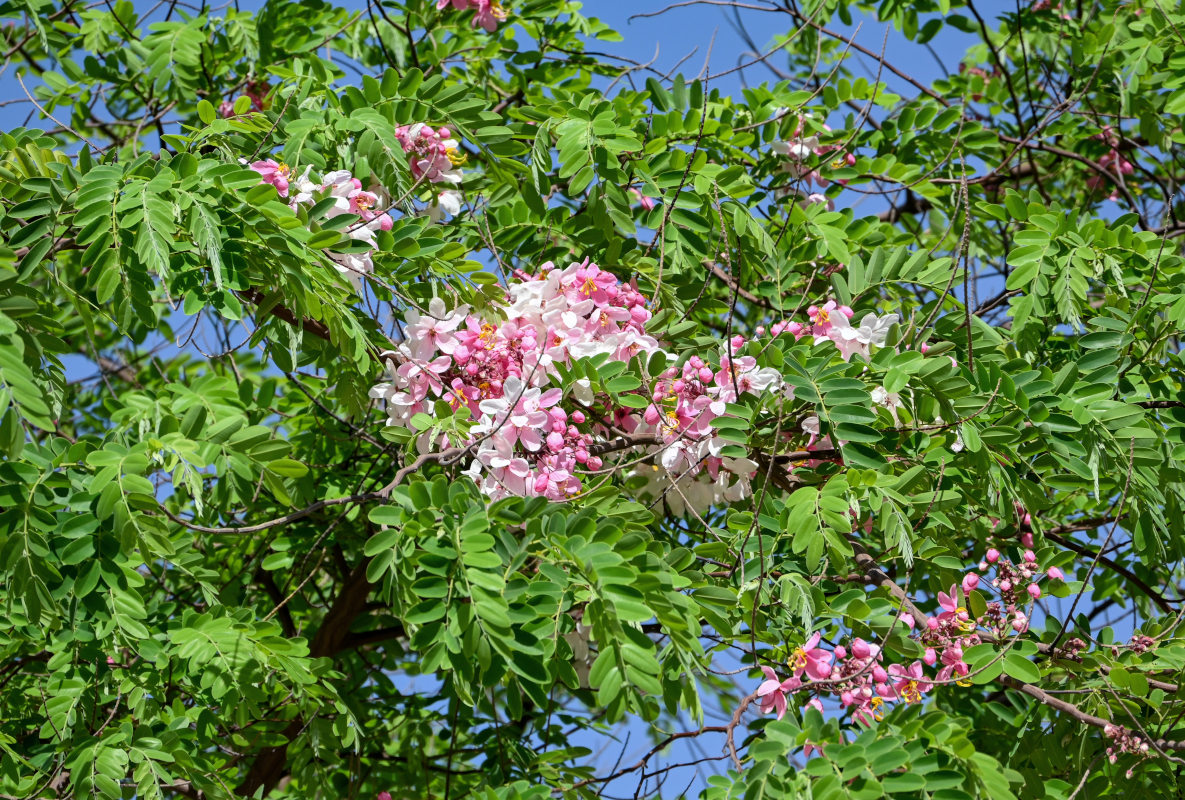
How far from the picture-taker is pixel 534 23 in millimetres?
3963

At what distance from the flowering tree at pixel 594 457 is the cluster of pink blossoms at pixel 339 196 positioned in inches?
0.4

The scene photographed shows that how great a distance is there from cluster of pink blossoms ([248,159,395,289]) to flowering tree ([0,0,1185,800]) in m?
0.01

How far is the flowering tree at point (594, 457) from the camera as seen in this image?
1974mm

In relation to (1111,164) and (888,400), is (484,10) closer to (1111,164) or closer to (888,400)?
(888,400)

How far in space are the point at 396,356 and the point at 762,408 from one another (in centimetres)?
86

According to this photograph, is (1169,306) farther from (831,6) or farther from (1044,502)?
(831,6)

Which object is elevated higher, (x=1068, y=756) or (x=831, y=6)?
(x=831, y=6)

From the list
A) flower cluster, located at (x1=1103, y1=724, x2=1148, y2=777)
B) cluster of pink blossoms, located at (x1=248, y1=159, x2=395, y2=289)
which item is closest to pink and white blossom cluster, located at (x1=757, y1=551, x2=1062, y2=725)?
flower cluster, located at (x1=1103, y1=724, x2=1148, y2=777)

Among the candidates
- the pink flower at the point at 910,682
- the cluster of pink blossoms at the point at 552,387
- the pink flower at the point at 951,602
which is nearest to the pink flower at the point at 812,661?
the pink flower at the point at 910,682

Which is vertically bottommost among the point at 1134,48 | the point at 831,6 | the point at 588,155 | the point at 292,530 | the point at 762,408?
the point at 762,408

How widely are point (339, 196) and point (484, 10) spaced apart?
4.64 ft

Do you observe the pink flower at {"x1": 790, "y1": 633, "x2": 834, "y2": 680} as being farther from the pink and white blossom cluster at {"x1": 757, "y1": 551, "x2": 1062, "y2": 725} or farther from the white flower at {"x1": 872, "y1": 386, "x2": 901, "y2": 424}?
the white flower at {"x1": 872, "y1": 386, "x2": 901, "y2": 424}

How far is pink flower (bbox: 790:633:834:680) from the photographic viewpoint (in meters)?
2.13

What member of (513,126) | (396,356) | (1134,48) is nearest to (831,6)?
(1134,48)
